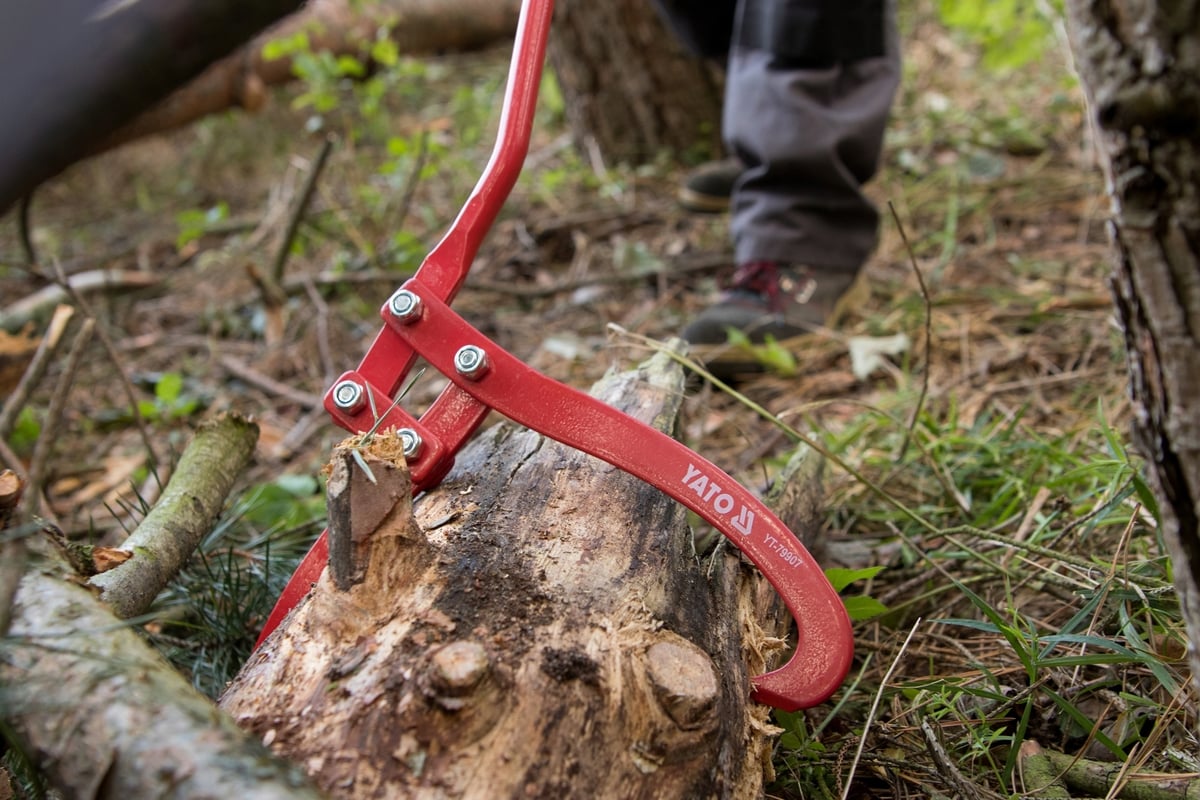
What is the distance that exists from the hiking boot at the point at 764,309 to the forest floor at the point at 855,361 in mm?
77

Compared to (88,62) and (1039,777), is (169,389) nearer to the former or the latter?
(88,62)

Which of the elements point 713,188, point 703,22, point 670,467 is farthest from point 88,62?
point 713,188


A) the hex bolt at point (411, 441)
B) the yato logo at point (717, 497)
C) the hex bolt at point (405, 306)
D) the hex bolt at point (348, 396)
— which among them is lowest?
the yato logo at point (717, 497)

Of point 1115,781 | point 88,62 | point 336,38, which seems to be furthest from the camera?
point 336,38

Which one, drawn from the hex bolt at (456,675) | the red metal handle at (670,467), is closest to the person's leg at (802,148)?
the red metal handle at (670,467)

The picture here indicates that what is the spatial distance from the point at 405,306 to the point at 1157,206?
2.68ft

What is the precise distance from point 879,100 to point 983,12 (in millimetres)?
1647

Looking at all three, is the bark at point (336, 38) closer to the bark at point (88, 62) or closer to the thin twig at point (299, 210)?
the thin twig at point (299, 210)

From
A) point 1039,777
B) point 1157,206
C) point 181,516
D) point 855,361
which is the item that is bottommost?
point 855,361

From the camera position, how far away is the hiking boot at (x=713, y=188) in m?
3.40

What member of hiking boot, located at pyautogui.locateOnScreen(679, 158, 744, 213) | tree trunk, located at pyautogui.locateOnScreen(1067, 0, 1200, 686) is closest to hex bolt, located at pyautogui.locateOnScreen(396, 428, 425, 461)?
tree trunk, located at pyautogui.locateOnScreen(1067, 0, 1200, 686)

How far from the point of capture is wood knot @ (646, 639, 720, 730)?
900 mm

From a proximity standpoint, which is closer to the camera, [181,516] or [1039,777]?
[1039,777]

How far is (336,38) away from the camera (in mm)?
5340
